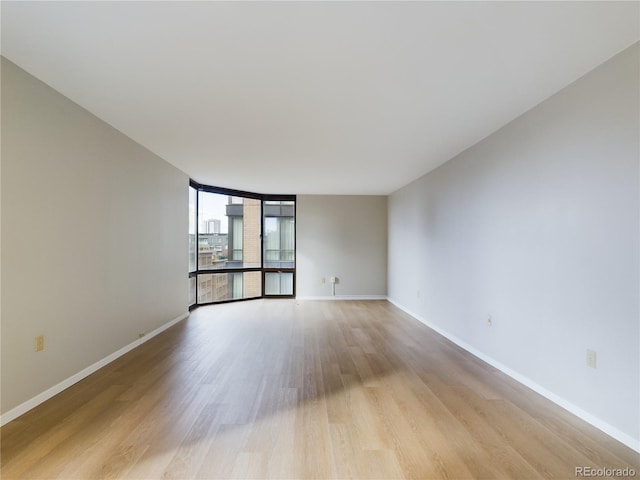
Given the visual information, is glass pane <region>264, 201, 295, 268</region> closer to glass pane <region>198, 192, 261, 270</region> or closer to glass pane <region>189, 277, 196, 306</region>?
glass pane <region>198, 192, 261, 270</region>

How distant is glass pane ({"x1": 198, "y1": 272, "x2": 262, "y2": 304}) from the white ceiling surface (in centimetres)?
330

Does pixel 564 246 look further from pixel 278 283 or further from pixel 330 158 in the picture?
pixel 278 283

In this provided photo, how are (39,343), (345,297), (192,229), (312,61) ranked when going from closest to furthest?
1. (312,61)
2. (39,343)
3. (192,229)
4. (345,297)

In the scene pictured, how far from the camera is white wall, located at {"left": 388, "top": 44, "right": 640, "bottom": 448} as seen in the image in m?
1.79

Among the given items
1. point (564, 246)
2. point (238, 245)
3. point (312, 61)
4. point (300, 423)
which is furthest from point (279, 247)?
point (564, 246)

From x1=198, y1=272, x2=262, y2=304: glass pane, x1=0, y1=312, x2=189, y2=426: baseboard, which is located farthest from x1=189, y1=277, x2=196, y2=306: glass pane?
x1=0, y1=312, x2=189, y2=426: baseboard

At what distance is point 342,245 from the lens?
22.2 ft

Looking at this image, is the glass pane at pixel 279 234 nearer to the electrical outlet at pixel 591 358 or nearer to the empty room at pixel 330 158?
the empty room at pixel 330 158

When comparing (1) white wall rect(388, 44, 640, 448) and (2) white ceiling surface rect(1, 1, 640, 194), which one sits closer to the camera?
(2) white ceiling surface rect(1, 1, 640, 194)

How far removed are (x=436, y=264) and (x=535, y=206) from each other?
1925 mm

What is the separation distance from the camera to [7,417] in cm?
193

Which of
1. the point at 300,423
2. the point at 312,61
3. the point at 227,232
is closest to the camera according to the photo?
the point at 312,61

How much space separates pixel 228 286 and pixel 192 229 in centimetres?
146

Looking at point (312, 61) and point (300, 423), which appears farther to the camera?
point (300, 423)
